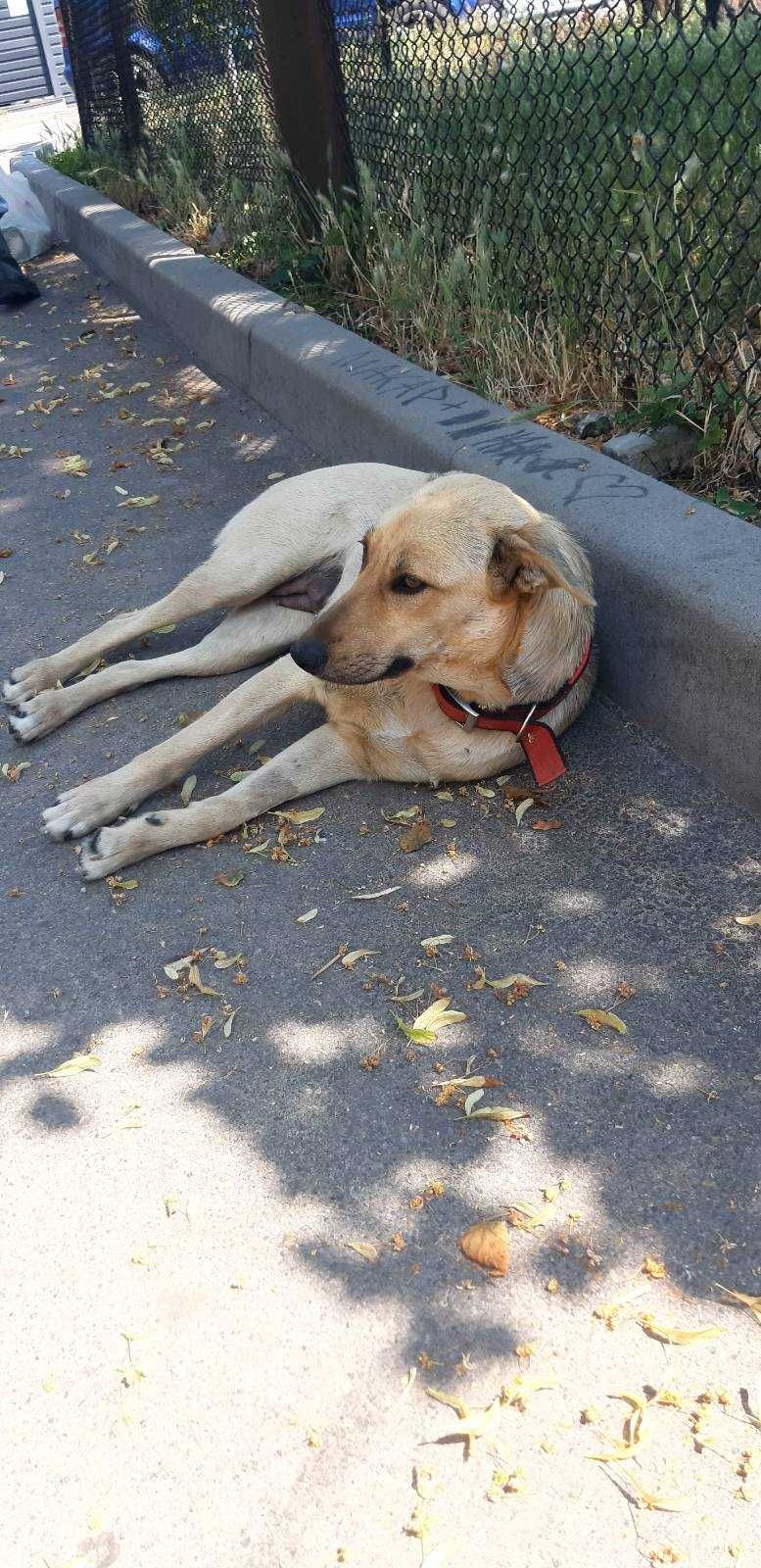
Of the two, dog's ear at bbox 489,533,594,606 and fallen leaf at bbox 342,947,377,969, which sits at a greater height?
dog's ear at bbox 489,533,594,606

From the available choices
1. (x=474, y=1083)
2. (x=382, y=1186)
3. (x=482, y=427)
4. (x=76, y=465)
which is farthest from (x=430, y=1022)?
(x=76, y=465)

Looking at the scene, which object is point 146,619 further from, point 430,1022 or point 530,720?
point 430,1022

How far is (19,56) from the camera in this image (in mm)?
27266

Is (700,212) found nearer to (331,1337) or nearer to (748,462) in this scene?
(748,462)

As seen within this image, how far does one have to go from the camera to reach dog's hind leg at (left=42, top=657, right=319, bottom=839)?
351 centimetres

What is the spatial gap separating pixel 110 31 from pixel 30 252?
2.42m

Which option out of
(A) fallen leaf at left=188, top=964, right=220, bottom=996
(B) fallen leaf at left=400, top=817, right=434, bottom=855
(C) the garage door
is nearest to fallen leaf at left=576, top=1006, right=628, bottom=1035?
(B) fallen leaf at left=400, top=817, right=434, bottom=855

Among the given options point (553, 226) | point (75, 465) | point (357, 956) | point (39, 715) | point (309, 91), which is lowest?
point (357, 956)

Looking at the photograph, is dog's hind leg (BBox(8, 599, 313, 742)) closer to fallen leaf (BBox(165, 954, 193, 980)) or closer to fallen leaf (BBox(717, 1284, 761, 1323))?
fallen leaf (BBox(165, 954, 193, 980))

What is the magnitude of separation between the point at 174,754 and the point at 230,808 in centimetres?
29

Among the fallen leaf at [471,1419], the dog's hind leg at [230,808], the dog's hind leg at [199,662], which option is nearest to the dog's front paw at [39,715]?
the dog's hind leg at [199,662]

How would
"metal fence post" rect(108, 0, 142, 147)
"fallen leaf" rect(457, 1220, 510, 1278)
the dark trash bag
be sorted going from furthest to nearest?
"metal fence post" rect(108, 0, 142, 147)
the dark trash bag
"fallen leaf" rect(457, 1220, 510, 1278)

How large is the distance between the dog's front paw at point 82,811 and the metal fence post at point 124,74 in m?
9.59

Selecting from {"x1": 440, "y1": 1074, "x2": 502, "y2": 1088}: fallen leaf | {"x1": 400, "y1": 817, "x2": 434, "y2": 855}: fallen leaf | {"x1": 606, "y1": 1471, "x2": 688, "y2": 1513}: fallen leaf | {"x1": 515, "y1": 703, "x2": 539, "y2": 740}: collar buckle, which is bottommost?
{"x1": 606, "y1": 1471, "x2": 688, "y2": 1513}: fallen leaf
